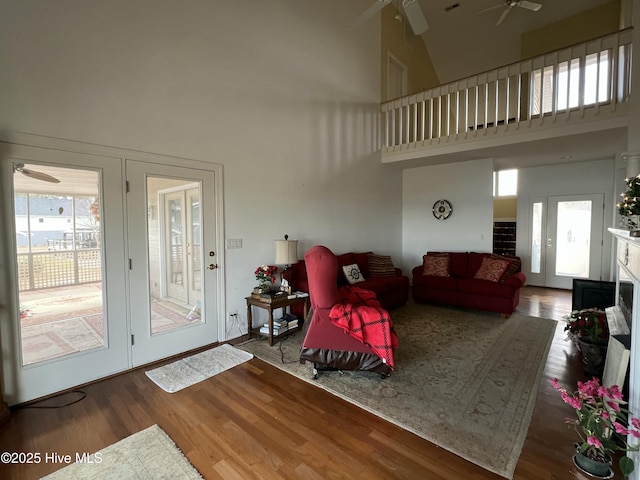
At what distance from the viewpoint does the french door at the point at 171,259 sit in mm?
2980

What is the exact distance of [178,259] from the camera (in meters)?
3.38

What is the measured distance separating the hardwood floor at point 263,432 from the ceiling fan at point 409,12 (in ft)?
12.8

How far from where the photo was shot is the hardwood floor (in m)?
1.76

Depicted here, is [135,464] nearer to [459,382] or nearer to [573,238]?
[459,382]

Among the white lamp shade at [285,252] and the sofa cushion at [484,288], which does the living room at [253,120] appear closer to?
the white lamp shade at [285,252]

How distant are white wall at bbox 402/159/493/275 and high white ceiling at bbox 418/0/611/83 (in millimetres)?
3176

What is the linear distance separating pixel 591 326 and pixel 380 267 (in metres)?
2.84

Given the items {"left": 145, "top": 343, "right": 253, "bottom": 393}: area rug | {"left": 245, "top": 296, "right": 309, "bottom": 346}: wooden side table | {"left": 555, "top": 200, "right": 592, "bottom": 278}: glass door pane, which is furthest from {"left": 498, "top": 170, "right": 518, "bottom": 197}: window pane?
{"left": 145, "top": 343, "right": 253, "bottom": 393}: area rug

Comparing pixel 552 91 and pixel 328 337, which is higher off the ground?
pixel 552 91

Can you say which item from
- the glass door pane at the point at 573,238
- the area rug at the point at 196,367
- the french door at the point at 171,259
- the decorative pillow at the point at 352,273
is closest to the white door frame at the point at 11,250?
the french door at the point at 171,259

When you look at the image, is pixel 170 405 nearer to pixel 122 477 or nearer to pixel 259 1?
pixel 122 477

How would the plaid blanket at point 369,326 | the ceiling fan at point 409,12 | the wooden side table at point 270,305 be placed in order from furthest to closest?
the wooden side table at point 270,305, the ceiling fan at point 409,12, the plaid blanket at point 369,326

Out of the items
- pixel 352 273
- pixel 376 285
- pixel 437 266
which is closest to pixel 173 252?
pixel 352 273

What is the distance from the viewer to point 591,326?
9.50 feet
